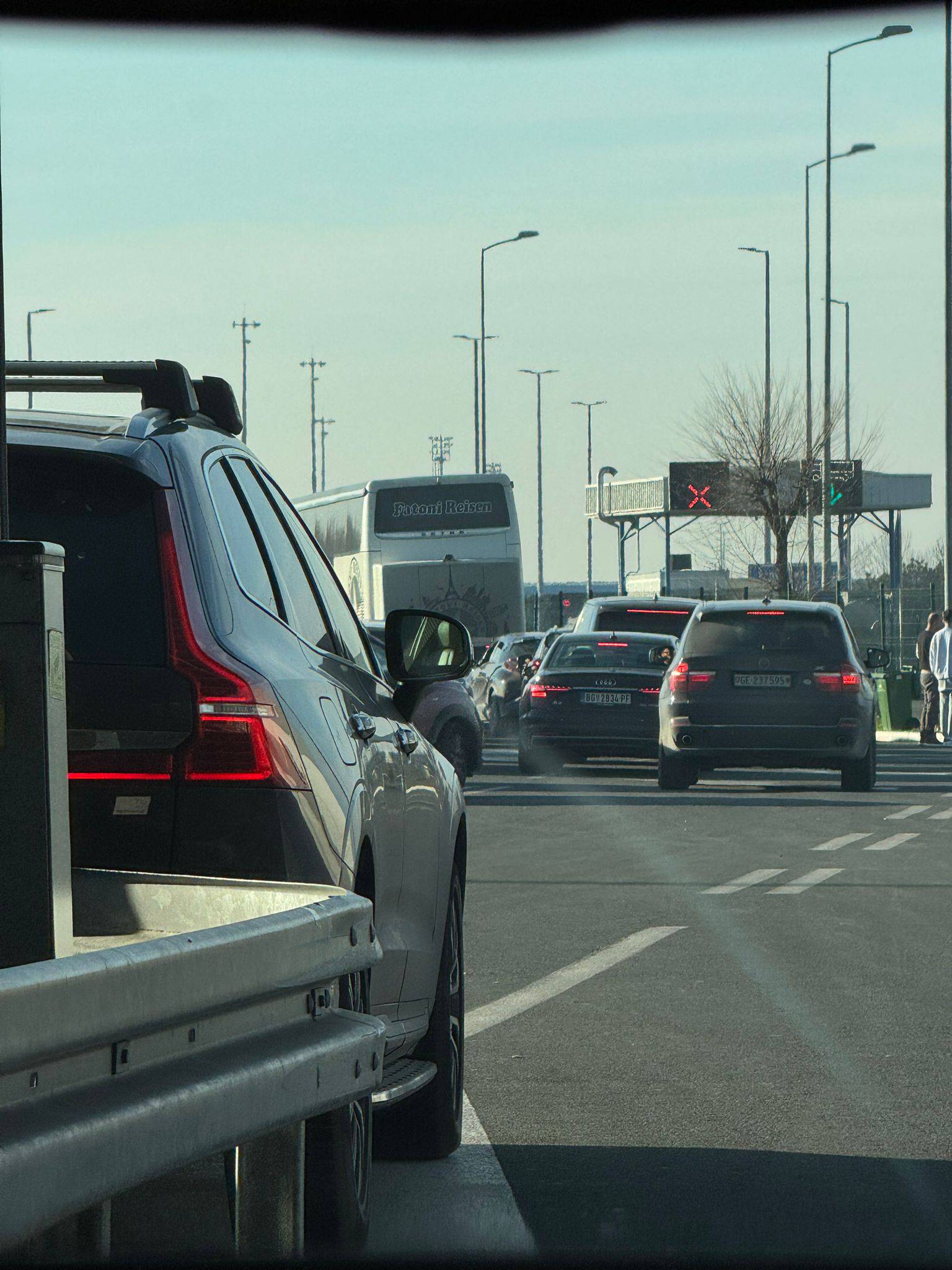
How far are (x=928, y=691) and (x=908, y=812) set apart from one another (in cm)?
1576

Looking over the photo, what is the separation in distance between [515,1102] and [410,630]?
158 centimetres

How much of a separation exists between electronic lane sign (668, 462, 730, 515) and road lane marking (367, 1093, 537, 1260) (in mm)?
55025

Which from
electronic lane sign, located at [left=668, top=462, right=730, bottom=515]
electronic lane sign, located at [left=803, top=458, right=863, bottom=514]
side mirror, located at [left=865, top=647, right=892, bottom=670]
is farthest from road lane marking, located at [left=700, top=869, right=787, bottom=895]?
electronic lane sign, located at [left=668, top=462, right=730, bottom=515]

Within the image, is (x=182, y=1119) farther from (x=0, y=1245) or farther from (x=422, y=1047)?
(x=422, y=1047)

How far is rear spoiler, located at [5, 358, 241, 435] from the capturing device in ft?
16.9

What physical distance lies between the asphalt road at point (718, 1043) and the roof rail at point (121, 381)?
6.44 ft

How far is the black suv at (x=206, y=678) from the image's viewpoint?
449 cm

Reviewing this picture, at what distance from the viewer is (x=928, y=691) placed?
34812 millimetres

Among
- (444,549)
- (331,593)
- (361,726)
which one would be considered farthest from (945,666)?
(361,726)

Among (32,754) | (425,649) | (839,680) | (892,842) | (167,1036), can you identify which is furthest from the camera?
(839,680)

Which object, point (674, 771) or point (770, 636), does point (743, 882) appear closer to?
point (770, 636)

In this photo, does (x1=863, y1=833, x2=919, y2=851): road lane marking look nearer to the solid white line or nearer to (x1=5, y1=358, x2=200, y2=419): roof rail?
the solid white line

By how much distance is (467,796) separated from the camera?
21.1m

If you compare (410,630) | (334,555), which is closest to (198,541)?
(410,630)
